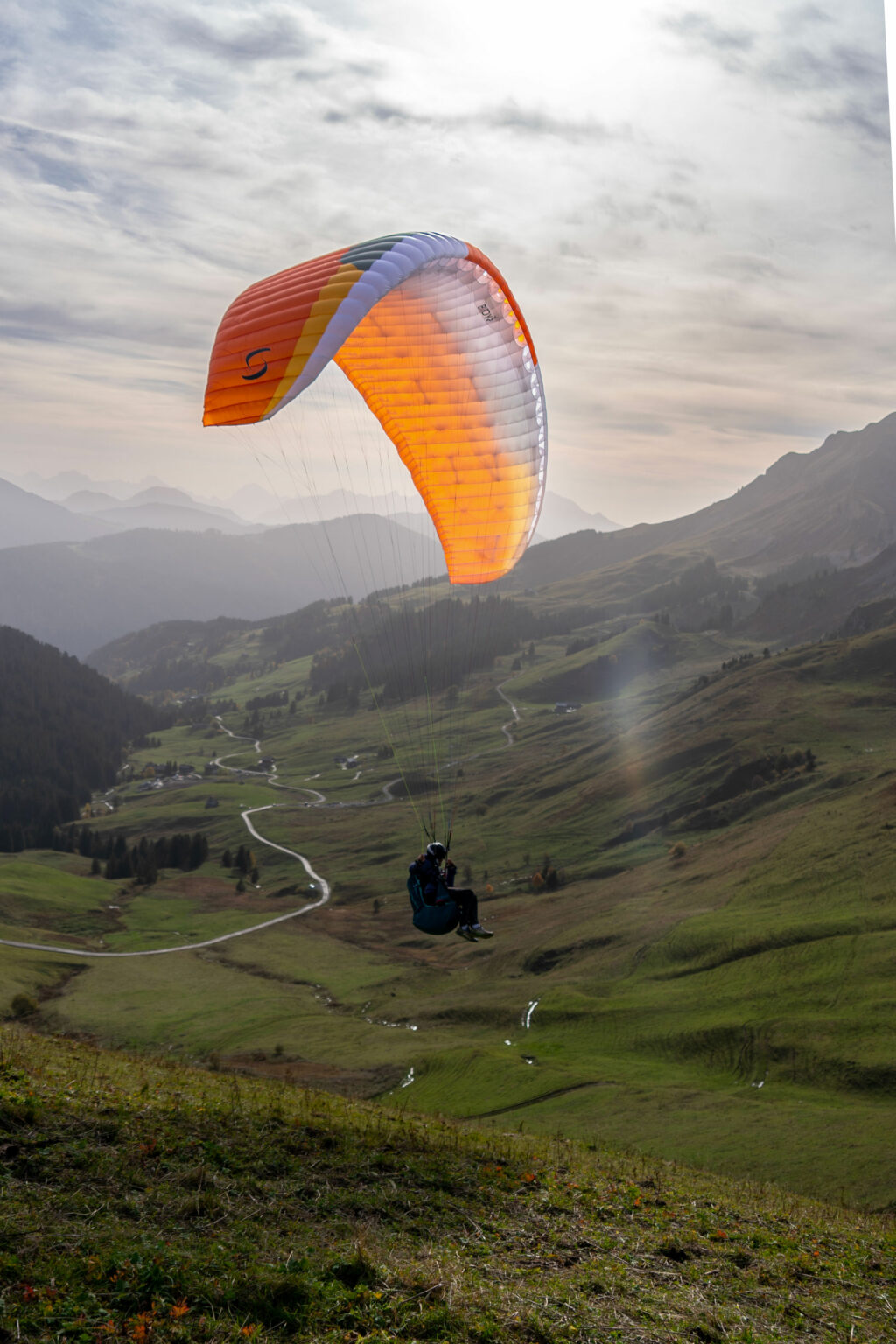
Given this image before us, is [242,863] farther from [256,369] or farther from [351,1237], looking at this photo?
[351,1237]

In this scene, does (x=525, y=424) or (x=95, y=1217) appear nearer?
(x=95, y=1217)

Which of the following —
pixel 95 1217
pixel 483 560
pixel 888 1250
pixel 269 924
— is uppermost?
pixel 483 560

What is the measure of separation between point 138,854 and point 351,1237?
460ft

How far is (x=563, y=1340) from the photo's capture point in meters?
8.96

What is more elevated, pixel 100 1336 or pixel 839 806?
pixel 100 1336

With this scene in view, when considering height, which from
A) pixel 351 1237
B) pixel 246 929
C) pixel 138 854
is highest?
pixel 351 1237

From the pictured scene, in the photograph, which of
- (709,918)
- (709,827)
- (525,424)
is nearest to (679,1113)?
(525,424)

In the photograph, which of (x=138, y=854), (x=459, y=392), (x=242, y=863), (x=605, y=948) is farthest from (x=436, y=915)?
(x=138, y=854)

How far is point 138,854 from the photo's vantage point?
141 meters

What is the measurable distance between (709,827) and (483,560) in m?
102

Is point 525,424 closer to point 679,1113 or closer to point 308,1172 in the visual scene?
point 308,1172

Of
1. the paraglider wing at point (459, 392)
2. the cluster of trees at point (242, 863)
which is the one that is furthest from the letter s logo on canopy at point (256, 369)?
the cluster of trees at point (242, 863)

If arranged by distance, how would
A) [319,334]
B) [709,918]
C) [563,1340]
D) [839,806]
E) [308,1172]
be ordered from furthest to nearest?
[839,806]
[709,918]
[319,334]
[308,1172]
[563,1340]

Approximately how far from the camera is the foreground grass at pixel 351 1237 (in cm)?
868
